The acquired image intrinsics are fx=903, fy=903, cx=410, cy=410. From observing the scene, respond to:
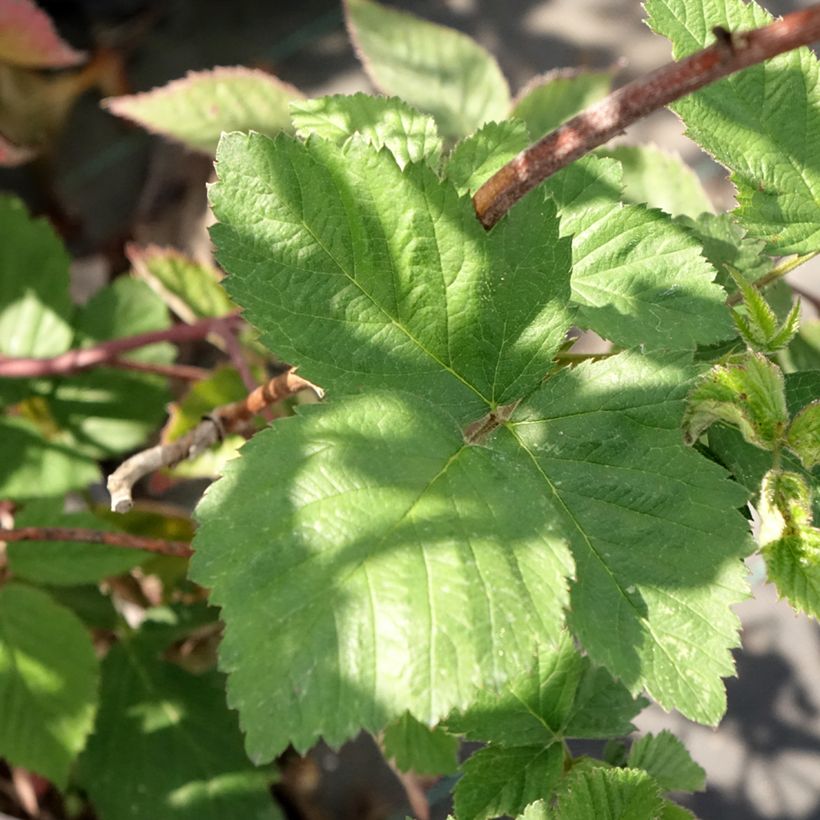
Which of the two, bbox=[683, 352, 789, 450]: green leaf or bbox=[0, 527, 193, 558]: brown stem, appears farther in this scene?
bbox=[0, 527, 193, 558]: brown stem

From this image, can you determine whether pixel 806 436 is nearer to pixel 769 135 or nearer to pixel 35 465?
pixel 769 135

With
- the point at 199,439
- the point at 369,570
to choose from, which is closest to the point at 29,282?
the point at 199,439

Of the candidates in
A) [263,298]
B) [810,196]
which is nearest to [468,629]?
[263,298]

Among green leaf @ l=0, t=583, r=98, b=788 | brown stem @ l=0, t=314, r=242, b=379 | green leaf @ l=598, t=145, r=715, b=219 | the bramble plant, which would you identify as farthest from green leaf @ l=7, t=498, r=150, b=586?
green leaf @ l=598, t=145, r=715, b=219

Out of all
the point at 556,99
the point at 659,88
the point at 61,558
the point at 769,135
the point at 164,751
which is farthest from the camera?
the point at 164,751

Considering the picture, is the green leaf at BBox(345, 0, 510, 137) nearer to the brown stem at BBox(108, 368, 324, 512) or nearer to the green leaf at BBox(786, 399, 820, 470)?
the brown stem at BBox(108, 368, 324, 512)

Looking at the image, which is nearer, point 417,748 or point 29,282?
point 417,748

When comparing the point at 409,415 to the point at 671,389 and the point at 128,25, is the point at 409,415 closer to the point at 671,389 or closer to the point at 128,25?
the point at 671,389
